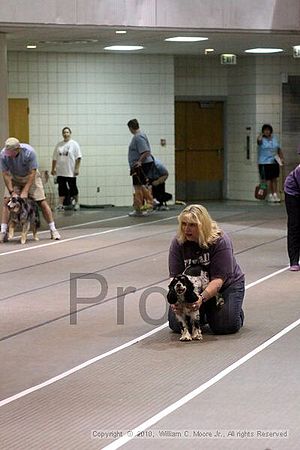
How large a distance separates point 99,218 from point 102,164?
117 inches

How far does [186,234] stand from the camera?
8062 millimetres

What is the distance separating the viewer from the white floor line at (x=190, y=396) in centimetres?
566

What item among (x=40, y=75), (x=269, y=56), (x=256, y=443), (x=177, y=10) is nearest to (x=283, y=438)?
(x=256, y=443)

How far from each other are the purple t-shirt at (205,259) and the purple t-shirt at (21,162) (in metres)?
6.77

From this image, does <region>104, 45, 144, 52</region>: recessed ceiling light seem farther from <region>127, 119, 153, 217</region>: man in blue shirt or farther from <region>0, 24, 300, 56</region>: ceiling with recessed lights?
<region>127, 119, 153, 217</region>: man in blue shirt

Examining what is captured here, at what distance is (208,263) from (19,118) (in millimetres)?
13050

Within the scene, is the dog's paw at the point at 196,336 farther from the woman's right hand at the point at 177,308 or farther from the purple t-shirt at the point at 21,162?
the purple t-shirt at the point at 21,162

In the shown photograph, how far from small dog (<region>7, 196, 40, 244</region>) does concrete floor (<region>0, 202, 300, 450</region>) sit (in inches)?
56.8

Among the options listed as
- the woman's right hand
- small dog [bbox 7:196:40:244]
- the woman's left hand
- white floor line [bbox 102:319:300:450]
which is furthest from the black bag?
the woman's left hand

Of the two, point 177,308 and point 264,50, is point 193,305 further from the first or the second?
point 264,50

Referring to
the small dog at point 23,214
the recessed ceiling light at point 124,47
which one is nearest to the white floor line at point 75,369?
the small dog at point 23,214

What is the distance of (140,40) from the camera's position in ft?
59.0

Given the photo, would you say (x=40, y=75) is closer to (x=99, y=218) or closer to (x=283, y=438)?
(x=99, y=218)

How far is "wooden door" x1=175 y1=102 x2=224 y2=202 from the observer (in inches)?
912
